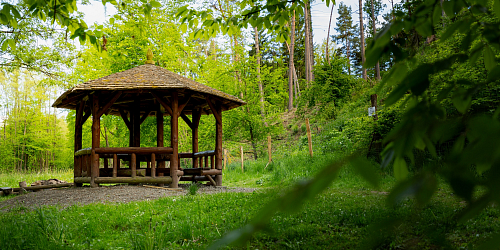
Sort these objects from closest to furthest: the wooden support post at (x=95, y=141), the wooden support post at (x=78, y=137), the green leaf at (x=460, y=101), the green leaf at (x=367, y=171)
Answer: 1. the green leaf at (x=367, y=171)
2. the green leaf at (x=460, y=101)
3. the wooden support post at (x=95, y=141)
4. the wooden support post at (x=78, y=137)

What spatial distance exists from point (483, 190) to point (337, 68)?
1593 cm

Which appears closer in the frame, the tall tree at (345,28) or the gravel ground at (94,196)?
the gravel ground at (94,196)

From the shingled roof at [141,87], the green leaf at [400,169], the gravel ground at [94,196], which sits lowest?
the gravel ground at [94,196]

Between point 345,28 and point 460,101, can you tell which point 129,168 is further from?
point 345,28

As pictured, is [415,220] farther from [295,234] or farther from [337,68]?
[337,68]

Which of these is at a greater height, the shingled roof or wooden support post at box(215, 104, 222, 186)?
the shingled roof

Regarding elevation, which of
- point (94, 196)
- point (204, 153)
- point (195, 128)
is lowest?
point (94, 196)

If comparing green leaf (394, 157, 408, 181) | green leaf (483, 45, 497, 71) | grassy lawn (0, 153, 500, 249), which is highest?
green leaf (483, 45, 497, 71)

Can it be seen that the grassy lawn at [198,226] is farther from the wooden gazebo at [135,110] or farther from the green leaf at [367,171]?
the wooden gazebo at [135,110]

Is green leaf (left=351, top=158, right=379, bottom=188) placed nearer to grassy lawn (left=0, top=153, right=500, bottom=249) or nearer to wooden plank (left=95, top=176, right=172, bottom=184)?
grassy lawn (left=0, top=153, right=500, bottom=249)

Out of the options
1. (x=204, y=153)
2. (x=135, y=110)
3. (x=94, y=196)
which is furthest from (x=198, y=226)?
(x=135, y=110)

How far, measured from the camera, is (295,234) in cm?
374

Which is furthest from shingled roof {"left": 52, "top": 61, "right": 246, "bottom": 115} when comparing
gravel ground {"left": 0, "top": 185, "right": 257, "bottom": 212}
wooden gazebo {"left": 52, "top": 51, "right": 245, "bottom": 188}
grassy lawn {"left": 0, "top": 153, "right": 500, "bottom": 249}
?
grassy lawn {"left": 0, "top": 153, "right": 500, "bottom": 249}

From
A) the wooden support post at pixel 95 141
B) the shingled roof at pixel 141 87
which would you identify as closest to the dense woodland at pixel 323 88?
the shingled roof at pixel 141 87
